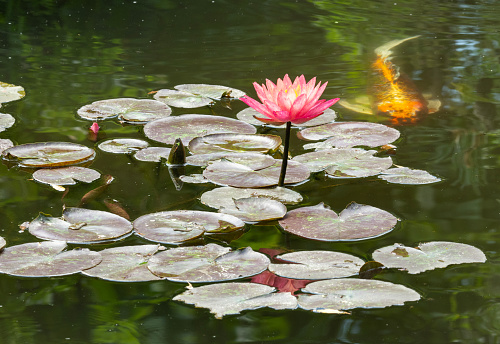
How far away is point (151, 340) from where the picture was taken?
45.1 inches

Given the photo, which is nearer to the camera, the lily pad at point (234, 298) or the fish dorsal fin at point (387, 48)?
the lily pad at point (234, 298)

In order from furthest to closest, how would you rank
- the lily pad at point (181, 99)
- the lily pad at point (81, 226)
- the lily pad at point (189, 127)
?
the lily pad at point (181, 99) < the lily pad at point (189, 127) < the lily pad at point (81, 226)

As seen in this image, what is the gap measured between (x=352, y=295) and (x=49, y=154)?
3.74 feet

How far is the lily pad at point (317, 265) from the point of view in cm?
132

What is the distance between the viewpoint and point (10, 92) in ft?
8.46

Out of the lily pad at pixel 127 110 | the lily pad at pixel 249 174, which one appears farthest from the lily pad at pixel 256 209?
the lily pad at pixel 127 110

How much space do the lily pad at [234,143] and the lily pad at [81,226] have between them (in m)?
0.55

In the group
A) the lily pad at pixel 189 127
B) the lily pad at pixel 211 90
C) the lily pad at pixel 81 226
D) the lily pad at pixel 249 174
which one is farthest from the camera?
the lily pad at pixel 211 90

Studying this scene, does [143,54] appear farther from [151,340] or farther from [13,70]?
[151,340]

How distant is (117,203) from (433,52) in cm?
207

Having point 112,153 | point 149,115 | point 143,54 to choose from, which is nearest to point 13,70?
point 143,54

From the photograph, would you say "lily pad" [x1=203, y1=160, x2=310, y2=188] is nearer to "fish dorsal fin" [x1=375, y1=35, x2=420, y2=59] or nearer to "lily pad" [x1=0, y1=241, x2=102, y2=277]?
"lily pad" [x1=0, y1=241, x2=102, y2=277]

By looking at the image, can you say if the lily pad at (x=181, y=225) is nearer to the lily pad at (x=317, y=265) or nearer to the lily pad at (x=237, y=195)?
the lily pad at (x=237, y=195)

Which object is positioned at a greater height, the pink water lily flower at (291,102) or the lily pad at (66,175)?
the pink water lily flower at (291,102)
